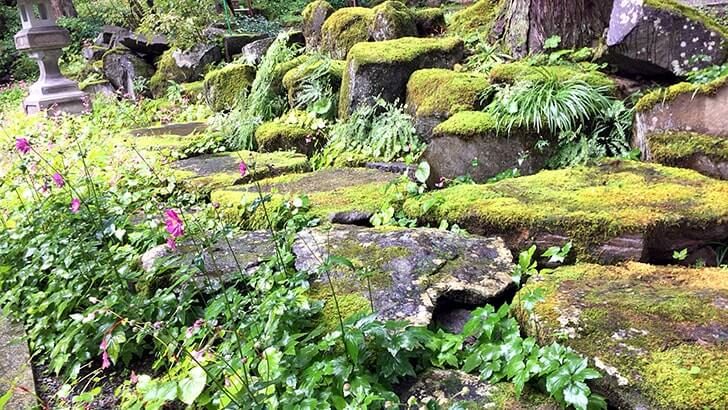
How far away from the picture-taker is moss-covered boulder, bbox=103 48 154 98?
9.07 m

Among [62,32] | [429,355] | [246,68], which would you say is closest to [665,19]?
[429,355]

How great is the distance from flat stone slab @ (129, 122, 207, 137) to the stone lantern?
236 centimetres

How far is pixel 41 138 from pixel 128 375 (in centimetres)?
447

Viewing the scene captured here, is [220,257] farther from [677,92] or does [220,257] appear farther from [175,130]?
[175,130]

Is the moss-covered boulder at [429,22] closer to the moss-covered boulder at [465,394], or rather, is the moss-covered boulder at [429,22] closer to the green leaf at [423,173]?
the green leaf at [423,173]

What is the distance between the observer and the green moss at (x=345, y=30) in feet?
17.9

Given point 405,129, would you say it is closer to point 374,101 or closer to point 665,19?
point 374,101

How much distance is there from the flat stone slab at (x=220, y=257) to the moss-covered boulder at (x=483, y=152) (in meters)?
1.24

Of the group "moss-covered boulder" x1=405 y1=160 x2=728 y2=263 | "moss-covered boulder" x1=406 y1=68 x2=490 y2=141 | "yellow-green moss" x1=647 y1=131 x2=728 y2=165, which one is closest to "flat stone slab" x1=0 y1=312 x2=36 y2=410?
"moss-covered boulder" x1=405 y1=160 x2=728 y2=263

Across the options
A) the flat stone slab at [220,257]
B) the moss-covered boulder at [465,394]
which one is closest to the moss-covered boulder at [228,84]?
the flat stone slab at [220,257]

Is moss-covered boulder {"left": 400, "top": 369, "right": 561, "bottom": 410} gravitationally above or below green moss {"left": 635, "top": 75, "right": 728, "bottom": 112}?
Result: below

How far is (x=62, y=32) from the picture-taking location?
7.83 m

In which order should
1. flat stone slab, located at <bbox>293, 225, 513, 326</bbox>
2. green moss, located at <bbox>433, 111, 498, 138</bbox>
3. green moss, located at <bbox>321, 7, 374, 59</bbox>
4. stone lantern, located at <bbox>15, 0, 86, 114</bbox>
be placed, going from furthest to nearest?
stone lantern, located at <bbox>15, 0, 86, 114</bbox>
green moss, located at <bbox>321, 7, 374, 59</bbox>
green moss, located at <bbox>433, 111, 498, 138</bbox>
flat stone slab, located at <bbox>293, 225, 513, 326</bbox>

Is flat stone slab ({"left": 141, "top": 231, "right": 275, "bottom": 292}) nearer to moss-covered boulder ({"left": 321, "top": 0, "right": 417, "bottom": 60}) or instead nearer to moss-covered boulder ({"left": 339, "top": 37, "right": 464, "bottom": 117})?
moss-covered boulder ({"left": 339, "top": 37, "right": 464, "bottom": 117})
